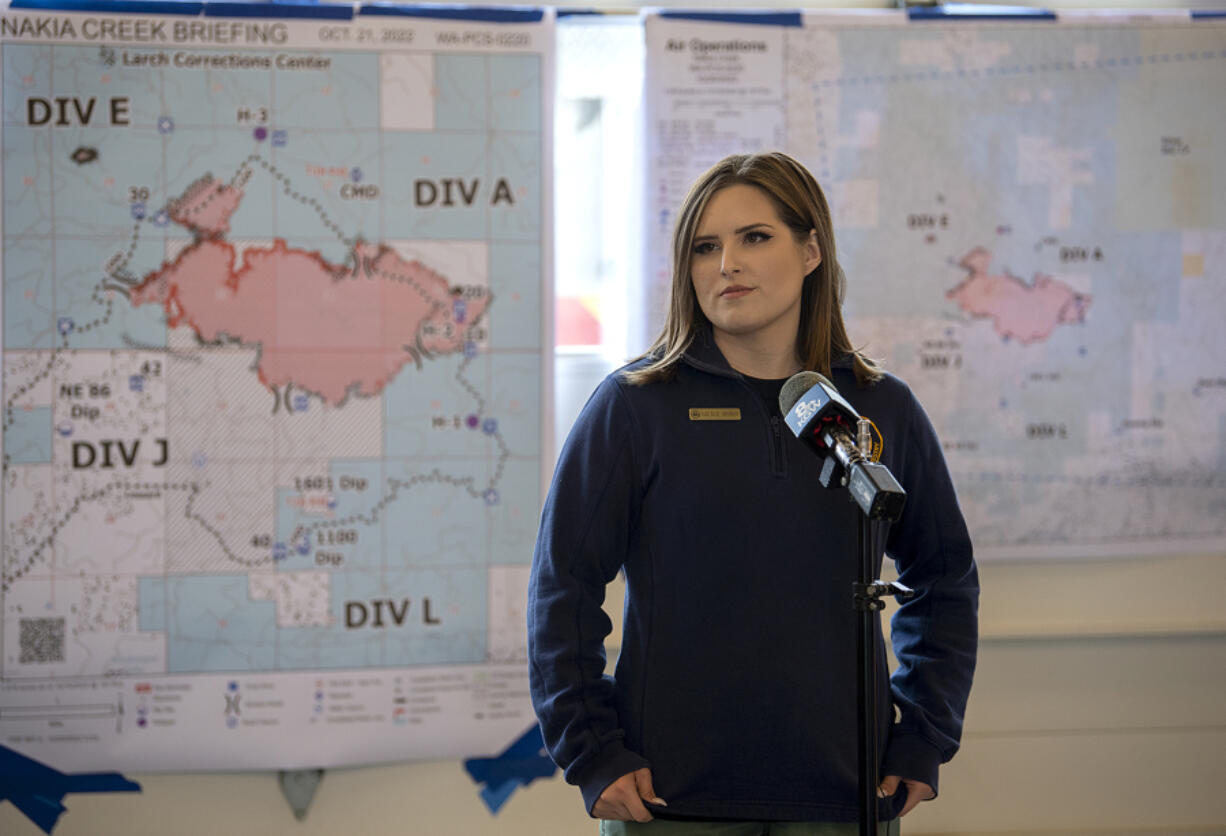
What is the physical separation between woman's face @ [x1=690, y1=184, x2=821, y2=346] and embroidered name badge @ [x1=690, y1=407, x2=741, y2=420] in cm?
11

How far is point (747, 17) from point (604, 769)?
169 cm

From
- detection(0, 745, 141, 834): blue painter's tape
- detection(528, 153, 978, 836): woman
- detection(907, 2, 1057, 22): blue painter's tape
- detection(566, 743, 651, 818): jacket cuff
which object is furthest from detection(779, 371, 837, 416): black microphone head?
detection(0, 745, 141, 834): blue painter's tape

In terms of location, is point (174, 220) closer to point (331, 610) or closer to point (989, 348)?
point (331, 610)

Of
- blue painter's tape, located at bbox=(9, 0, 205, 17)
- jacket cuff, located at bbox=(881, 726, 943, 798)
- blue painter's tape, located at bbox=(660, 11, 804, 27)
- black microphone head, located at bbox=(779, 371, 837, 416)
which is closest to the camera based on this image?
black microphone head, located at bbox=(779, 371, 837, 416)

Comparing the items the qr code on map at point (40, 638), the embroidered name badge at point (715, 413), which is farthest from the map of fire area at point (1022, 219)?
the qr code on map at point (40, 638)

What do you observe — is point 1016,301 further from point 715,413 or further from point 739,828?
point 739,828

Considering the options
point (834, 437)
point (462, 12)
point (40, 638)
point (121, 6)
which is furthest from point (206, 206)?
point (834, 437)

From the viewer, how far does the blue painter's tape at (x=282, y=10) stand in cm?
207

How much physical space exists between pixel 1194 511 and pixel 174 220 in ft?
7.83

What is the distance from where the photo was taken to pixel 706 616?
120cm

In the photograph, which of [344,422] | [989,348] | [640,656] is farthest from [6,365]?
[989,348]

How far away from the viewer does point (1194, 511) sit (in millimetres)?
2277

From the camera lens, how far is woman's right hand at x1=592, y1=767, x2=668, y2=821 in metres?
1.16

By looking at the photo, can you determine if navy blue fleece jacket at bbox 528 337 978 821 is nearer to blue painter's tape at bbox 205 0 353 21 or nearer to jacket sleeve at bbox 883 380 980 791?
jacket sleeve at bbox 883 380 980 791
